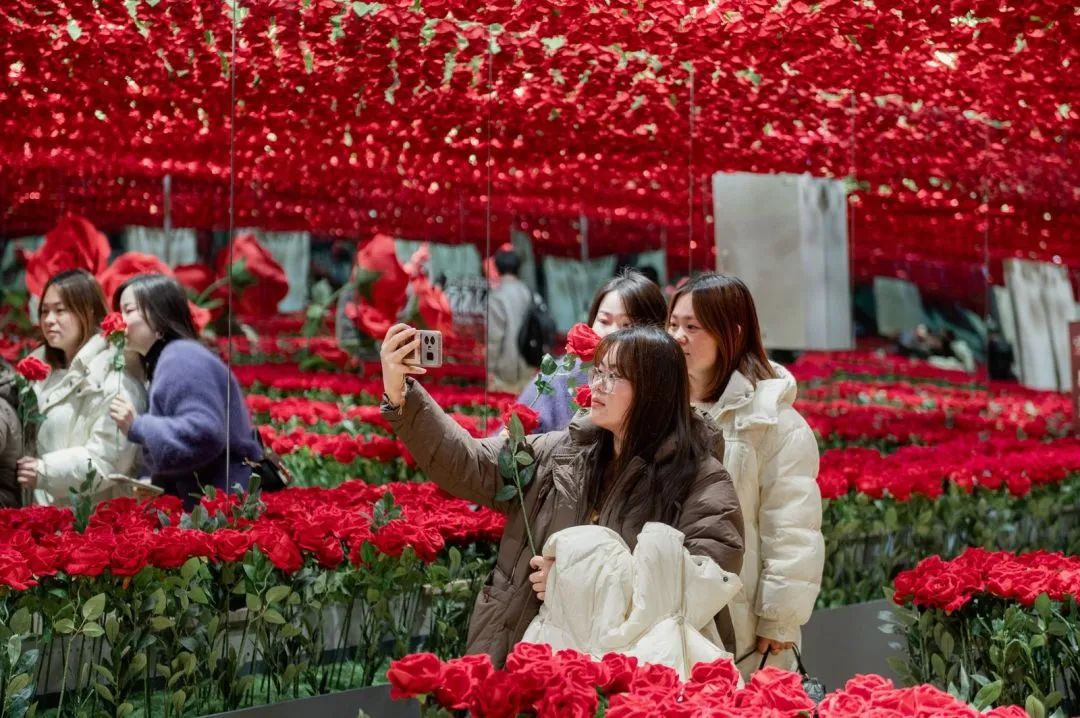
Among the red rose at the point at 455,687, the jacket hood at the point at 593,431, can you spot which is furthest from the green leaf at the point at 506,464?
Answer: the red rose at the point at 455,687

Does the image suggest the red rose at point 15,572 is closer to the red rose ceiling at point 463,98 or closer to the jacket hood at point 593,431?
the jacket hood at point 593,431

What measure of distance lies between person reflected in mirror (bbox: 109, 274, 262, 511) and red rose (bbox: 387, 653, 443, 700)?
70.4 inches

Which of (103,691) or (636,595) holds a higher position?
(636,595)

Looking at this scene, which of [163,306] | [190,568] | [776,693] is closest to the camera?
[776,693]

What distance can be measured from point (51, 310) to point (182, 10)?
0.95 metres

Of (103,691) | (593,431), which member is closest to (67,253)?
(103,691)

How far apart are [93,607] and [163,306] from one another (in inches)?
47.1

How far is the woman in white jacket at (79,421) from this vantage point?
144 inches

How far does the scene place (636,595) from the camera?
2.40 m

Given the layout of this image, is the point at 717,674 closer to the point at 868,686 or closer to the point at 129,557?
the point at 868,686

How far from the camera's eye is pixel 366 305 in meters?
4.09

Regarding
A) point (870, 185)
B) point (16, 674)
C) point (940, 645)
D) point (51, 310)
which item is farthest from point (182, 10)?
point (870, 185)

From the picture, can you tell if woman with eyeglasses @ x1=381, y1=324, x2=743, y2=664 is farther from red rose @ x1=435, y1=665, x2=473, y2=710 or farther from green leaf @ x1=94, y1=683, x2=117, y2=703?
green leaf @ x1=94, y1=683, x2=117, y2=703

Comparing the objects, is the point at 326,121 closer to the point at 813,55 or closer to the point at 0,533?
the point at 0,533
